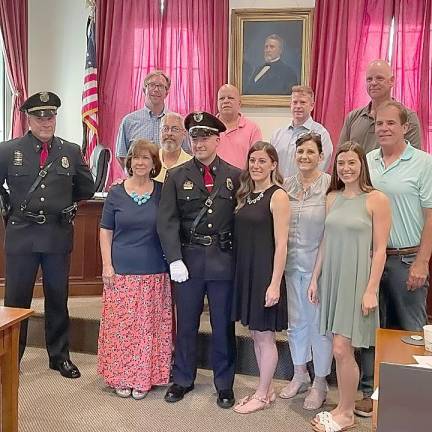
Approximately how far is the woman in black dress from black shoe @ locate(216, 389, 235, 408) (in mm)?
448

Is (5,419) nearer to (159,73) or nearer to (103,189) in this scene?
(159,73)

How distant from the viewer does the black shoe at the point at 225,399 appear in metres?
3.31

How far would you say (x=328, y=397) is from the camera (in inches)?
136

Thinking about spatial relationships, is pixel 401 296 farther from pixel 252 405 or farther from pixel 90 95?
pixel 90 95

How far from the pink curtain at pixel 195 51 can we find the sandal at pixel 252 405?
3.04 m

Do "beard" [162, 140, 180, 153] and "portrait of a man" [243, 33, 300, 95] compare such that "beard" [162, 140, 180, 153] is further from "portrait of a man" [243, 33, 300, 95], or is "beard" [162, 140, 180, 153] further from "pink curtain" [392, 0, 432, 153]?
"pink curtain" [392, 0, 432, 153]

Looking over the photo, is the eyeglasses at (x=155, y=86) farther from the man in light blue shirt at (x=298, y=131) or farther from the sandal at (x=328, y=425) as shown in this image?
the sandal at (x=328, y=425)

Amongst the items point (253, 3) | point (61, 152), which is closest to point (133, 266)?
point (61, 152)

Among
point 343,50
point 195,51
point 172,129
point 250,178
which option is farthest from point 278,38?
point 250,178

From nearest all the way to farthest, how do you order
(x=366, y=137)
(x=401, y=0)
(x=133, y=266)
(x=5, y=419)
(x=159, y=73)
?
(x=5, y=419), (x=133, y=266), (x=366, y=137), (x=159, y=73), (x=401, y=0)

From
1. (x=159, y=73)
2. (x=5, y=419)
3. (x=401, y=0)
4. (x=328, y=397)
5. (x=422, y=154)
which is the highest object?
(x=401, y=0)

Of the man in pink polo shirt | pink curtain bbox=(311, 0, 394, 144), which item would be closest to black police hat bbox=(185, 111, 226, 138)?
the man in pink polo shirt

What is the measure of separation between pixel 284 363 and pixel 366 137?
1455 mm

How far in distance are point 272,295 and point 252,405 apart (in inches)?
25.9
